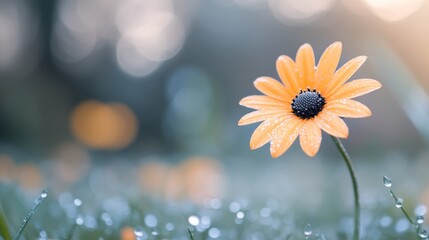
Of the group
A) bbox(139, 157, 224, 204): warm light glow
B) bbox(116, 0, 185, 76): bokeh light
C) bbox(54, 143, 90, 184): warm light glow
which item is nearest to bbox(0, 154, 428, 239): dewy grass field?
bbox(139, 157, 224, 204): warm light glow

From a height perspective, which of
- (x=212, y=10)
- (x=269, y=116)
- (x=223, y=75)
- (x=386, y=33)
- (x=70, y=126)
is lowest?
(x=269, y=116)

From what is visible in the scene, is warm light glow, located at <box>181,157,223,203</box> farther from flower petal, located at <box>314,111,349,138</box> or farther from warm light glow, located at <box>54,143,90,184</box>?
flower petal, located at <box>314,111,349,138</box>

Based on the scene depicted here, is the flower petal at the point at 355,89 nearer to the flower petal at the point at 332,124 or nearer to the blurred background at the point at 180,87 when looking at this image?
the flower petal at the point at 332,124

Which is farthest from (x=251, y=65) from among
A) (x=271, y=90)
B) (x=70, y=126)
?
(x=271, y=90)

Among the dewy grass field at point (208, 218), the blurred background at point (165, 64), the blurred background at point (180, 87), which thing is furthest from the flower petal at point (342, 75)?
the blurred background at point (165, 64)

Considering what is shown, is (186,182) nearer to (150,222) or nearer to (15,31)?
(150,222)

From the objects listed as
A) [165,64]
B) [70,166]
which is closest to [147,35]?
[165,64]

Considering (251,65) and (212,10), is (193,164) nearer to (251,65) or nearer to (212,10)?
(251,65)
